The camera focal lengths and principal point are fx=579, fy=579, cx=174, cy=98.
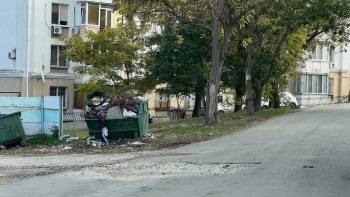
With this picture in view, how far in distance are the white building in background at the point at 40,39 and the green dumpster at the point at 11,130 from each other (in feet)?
59.0

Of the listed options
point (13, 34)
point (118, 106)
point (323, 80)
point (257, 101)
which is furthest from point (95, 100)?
point (323, 80)

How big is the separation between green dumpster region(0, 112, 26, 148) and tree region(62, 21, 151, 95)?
1191 cm

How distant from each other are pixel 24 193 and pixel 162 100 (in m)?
36.3

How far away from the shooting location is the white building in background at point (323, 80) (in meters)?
50.7

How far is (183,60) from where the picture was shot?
3234cm

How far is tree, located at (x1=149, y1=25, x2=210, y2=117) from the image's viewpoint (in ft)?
106

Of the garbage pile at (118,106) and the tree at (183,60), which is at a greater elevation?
the tree at (183,60)

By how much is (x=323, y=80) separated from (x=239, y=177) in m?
42.4

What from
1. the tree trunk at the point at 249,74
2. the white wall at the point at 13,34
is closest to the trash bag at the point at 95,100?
the tree trunk at the point at 249,74

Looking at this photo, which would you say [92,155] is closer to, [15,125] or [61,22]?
[15,125]

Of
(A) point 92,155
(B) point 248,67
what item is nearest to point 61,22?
(B) point 248,67

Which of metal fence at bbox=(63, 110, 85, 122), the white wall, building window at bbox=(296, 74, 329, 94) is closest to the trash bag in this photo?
metal fence at bbox=(63, 110, 85, 122)

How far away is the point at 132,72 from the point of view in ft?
114

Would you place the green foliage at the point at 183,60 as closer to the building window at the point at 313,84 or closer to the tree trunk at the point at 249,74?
the tree trunk at the point at 249,74
